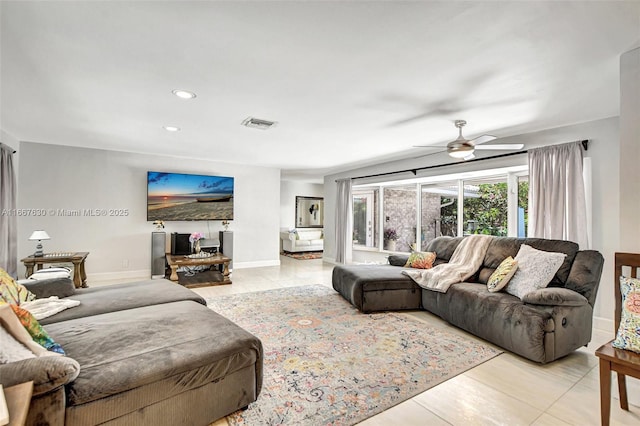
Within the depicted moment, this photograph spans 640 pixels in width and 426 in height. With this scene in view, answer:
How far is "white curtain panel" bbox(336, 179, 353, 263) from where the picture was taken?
7.10 metres

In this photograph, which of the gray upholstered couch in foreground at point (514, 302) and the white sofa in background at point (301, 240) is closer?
the gray upholstered couch in foreground at point (514, 302)

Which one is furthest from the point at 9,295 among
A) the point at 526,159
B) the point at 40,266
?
the point at 526,159

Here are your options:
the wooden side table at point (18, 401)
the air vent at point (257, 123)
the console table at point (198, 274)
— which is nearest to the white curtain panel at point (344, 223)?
the console table at point (198, 274)

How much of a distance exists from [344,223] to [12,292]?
5.76 m

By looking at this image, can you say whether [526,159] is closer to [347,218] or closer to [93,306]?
[347,218]

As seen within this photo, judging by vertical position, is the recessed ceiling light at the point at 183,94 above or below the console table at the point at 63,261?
above

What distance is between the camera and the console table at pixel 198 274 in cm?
501

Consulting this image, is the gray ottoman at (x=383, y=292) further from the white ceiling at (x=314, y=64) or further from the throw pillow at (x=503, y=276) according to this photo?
the white ceiling at (x=314, y=64)

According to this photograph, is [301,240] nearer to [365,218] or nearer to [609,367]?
[365,218]

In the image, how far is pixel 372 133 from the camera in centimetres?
399

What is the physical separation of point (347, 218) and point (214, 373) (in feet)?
18.5

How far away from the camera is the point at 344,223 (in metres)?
7.15

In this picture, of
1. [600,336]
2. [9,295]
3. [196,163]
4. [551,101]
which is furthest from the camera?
[196,163]

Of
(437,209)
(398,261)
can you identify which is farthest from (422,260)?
(437,209)
